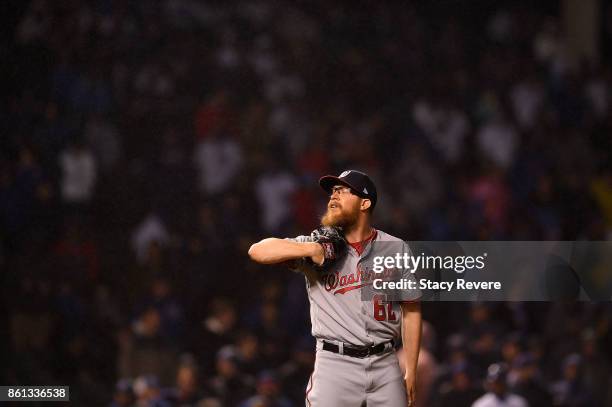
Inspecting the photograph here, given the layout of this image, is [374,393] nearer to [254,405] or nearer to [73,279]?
[254,405]

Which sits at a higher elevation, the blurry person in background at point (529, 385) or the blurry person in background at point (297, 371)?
the blurry person in background at point (297, 371)

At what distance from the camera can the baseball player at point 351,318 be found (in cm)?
475

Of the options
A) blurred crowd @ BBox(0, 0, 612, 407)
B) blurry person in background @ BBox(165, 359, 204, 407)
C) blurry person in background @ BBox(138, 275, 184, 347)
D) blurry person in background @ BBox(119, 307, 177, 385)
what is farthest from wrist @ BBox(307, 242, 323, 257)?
blurry person in background @ BBox(138, 275, 184, 347)

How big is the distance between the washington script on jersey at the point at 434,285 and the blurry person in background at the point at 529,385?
284cm

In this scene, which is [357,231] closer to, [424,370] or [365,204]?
[365,204]

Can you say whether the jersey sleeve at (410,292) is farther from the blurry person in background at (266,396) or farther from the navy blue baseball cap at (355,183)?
the blurry person in background at (266,396)

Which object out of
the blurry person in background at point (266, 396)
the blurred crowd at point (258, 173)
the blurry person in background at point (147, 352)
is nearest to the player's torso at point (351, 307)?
the blurred crowd at point (258, 173)

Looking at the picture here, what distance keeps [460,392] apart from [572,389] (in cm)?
116

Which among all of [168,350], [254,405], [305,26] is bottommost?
[254,405]

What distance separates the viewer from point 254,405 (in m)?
7.99

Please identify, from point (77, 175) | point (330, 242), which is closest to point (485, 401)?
point (330, 242)

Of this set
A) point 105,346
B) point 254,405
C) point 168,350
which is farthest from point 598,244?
point 105,346

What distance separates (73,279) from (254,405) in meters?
2.51

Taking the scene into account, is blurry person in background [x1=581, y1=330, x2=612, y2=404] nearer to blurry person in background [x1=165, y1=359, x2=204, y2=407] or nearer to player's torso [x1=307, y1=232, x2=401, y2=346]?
blurry person in background [x1=165, y1=359, x2=204, y2=407]
